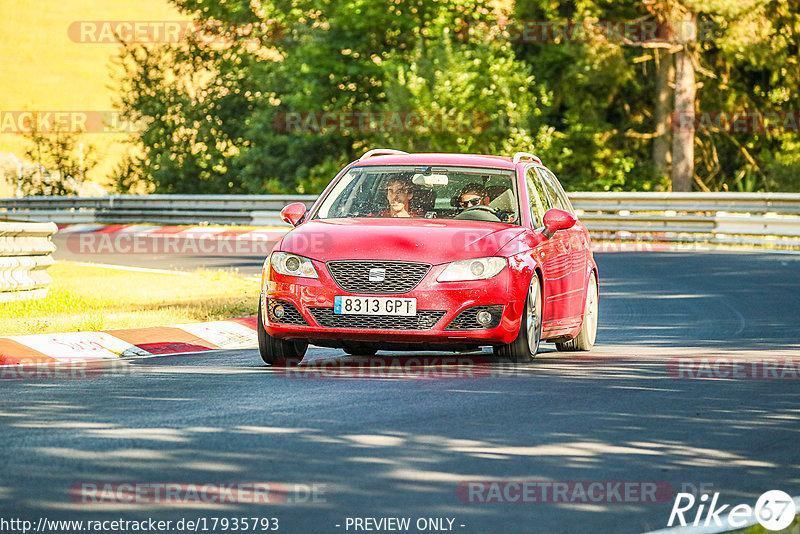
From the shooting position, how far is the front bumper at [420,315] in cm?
1034

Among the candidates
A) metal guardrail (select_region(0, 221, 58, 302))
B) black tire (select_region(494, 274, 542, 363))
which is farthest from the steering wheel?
metal guardrail (select_region(0, 221, 58, 302))

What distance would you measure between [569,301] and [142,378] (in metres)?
3.73

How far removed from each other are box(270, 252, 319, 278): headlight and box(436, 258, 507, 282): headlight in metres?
0.95

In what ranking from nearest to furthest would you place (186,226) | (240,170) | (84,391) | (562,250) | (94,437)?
(94,437) → (84,391) → (562,250) → (186,226) → (240,170)

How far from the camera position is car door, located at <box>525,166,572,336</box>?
11375 millimetres

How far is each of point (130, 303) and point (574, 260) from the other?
5.78m

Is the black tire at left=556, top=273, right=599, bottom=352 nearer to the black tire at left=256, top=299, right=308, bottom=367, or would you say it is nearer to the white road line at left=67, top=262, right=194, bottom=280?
the black tire at left=256, top=299, right=308, bottom=367

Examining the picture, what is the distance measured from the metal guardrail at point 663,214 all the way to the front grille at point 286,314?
18486mm

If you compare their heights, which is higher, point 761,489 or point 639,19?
point 639,19

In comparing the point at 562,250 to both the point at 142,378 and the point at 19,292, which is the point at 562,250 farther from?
the point at 19,292

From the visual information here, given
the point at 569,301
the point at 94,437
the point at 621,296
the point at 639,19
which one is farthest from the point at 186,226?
the point at 94,437

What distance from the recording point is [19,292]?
16.2 metres

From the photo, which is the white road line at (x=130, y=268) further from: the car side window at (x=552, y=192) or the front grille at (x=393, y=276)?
the front grille at (x=393, y=276)

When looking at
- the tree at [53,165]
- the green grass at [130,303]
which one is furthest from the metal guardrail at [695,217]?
the tree at [53,165]
